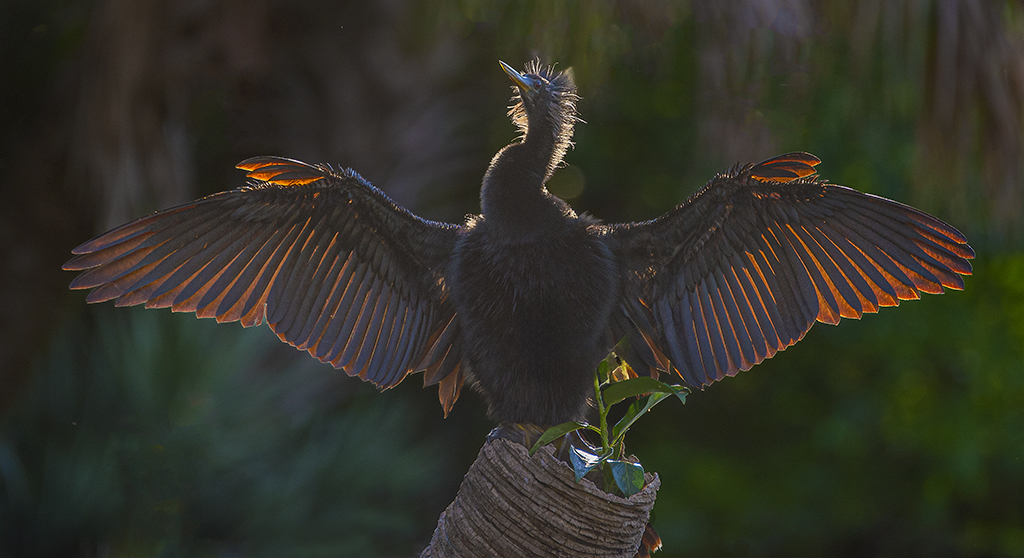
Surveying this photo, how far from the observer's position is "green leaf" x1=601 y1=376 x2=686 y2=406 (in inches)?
64.7

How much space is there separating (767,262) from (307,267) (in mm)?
1080

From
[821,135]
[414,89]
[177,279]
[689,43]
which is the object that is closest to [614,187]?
[821,135]

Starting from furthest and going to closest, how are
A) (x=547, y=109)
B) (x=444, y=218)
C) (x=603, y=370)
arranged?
(x=444, y=218)
(x=547, y=109)
(x=603, y=370)

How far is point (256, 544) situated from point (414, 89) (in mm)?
3294

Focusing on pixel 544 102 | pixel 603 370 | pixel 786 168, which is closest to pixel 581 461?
pixel 603 370

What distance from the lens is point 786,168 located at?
1.94 meters

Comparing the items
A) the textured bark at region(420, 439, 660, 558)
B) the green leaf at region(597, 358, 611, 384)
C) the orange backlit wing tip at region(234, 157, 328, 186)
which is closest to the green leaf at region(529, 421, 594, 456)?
the textured bark at region(420, 439, 660, 558)

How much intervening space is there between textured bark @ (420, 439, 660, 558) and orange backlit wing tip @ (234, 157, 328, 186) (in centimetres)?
81

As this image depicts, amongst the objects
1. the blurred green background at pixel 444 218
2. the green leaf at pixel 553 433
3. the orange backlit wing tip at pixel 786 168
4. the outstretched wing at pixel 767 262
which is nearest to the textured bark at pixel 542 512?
the green leaf at pixel 553 433

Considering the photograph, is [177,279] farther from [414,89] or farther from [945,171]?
[414,89]

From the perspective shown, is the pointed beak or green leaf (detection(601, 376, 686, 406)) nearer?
green leaf (detection(601, 376, 686, 406))

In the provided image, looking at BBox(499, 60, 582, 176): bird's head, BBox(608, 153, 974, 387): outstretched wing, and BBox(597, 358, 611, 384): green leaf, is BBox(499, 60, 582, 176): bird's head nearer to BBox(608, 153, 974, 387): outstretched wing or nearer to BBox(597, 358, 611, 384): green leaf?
BBox(608, 153, 974, 387): outstretched wing

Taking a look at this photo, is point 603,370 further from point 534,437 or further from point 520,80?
point 520,80

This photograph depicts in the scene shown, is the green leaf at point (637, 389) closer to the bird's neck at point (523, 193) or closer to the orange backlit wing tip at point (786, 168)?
the bird's neck at point (523, 193)
